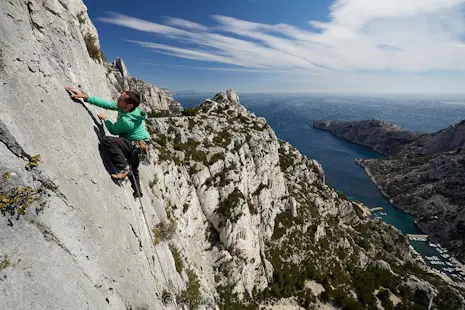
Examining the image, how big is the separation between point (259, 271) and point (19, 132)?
38.3 m

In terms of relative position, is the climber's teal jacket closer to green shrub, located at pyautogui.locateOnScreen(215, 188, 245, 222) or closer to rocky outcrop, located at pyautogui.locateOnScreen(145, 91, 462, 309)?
rocky outcrop, located at pyautogui.locateOnScreen(145, 91, 462, 309)

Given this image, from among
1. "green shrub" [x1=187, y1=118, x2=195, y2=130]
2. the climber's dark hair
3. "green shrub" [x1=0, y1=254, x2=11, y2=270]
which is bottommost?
"green shrub" [x1=187, y1=118, x2=195, y2=130]

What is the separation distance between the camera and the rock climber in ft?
21.8

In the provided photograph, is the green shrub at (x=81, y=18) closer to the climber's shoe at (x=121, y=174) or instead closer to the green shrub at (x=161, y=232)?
the climber's shoe at (x=121, y=174)

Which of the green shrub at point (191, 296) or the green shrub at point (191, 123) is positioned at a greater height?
the green shrub at point (191, 123)

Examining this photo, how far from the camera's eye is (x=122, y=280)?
6000mm

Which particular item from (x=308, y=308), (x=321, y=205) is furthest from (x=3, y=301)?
(x=321, y=205)

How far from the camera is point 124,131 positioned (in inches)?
295

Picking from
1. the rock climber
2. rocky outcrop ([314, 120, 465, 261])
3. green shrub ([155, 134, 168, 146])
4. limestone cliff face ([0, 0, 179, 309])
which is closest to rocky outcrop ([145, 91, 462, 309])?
green shrub ([155, 134, 168, 146])

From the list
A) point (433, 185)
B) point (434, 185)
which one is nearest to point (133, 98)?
point (434, 185)

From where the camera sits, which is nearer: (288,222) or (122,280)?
(122,280)

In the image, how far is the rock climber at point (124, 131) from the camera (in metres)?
6.63

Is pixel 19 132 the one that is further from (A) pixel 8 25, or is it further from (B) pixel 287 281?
(B) pixel 287 281

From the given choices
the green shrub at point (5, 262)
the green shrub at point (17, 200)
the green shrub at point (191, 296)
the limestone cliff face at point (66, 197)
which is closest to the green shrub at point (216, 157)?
the limestone cliff face at point (66, 197)
